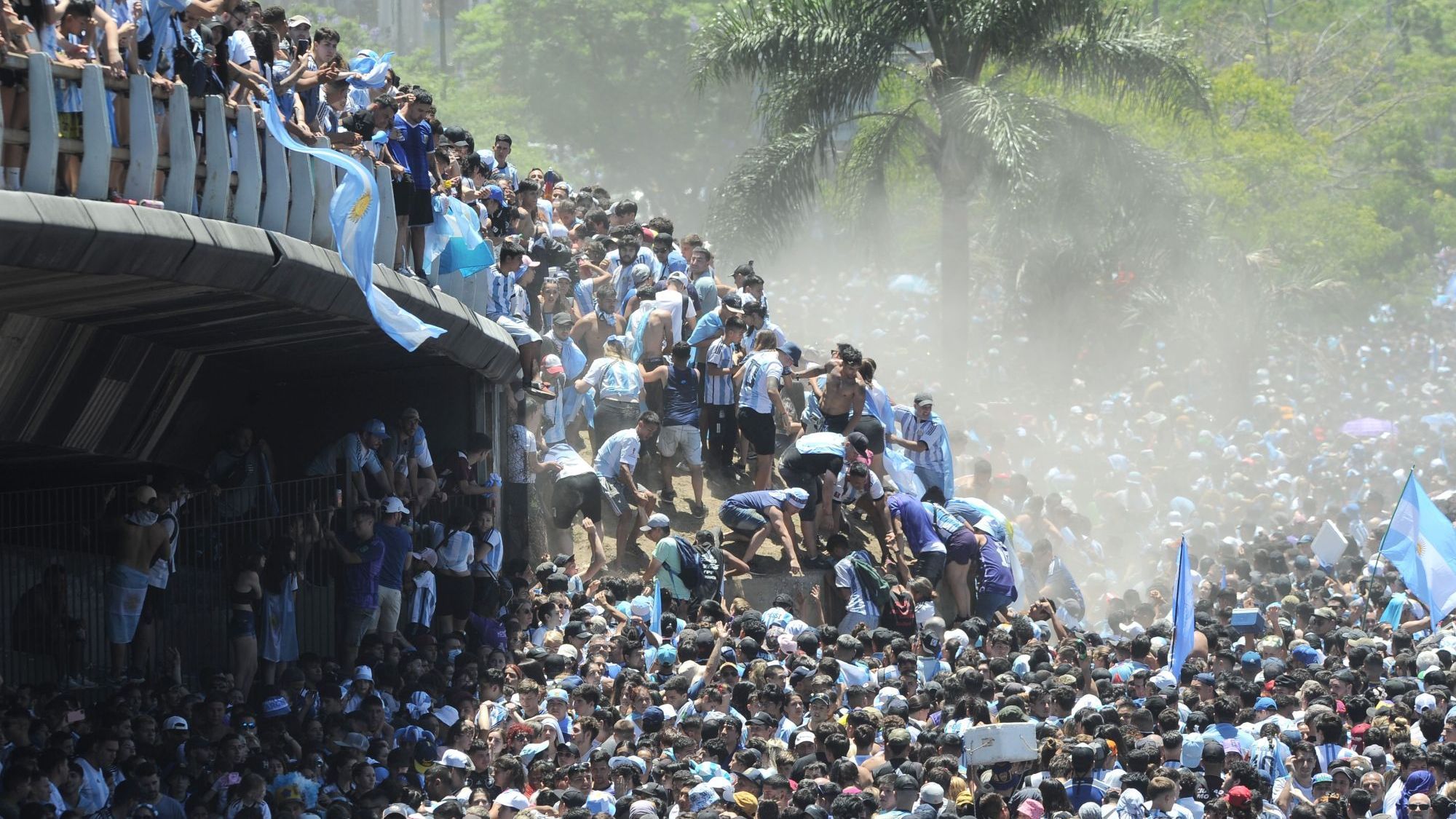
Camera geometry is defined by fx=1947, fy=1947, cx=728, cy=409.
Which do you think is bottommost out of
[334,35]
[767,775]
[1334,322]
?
[767,775]

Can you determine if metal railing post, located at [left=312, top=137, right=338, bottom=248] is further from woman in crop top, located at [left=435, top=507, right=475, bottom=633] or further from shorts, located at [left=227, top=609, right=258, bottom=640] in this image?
woman in crop top, located at [left=435, top=507, right=475, bottom=633]

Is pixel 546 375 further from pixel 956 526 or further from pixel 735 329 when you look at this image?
pixel 956 526

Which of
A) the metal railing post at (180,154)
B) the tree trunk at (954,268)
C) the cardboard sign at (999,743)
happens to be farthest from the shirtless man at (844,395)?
the tree trunk at (954,268)

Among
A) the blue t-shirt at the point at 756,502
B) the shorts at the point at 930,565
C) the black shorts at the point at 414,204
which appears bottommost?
the shorts at the point at 930,565

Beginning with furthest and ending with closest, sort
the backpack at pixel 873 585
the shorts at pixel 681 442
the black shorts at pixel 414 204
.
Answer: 1. the shorts at pixel 681 442
2. the backpack at pixel 873 585
3. the black shorts at pixel 414 204

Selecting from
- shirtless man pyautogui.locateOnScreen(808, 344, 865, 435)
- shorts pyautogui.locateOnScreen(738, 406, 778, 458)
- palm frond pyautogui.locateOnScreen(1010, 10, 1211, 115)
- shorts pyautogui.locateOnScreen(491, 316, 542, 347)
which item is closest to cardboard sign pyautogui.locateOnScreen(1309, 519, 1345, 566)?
shirtless man pyautogui.locateOnScreen(808, 344, 865, 435)

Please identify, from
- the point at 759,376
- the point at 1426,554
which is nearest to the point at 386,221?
the point at 759,376

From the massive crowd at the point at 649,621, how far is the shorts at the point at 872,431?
0.06 m

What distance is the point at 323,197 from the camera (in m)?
12.9

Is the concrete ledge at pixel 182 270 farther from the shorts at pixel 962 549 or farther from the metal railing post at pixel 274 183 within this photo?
the shorts at pixel 962 549

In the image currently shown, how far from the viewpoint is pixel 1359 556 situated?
23.0m

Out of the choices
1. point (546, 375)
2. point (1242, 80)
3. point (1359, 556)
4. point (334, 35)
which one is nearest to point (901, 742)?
point (546, 375)

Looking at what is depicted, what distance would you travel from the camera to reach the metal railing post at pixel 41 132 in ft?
33.3

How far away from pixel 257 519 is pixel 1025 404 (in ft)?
72.5
